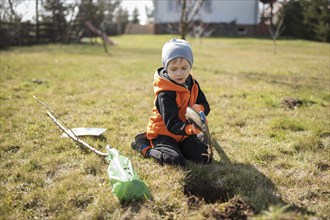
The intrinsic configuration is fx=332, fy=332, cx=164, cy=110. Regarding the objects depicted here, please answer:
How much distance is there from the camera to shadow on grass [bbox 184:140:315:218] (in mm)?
2897

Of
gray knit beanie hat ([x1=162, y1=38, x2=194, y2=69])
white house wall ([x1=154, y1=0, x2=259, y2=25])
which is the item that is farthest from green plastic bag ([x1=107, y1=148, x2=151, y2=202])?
white house wall ([x1=154, y1=0, x2=259, y2=25])

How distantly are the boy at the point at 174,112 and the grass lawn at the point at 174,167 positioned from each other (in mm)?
168

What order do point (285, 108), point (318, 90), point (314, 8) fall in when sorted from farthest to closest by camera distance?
1. point (314, 8)
2. point (318, 90)
3. point (285, 108)

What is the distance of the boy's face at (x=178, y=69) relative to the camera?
11.9 feet

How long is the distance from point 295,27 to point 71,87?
27.0 meters

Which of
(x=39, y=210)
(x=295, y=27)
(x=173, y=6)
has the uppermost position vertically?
(x=173, y=6)

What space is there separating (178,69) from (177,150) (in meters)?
0.91

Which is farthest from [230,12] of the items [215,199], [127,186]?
[127,186]

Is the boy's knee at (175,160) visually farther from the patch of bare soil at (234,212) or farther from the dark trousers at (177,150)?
the patch of bare soil at (234,212)

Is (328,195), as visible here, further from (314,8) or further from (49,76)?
(314,8)

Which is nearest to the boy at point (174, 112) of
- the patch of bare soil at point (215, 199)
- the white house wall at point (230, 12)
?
the patch of bare soil at point (215, 199)

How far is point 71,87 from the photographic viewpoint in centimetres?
813

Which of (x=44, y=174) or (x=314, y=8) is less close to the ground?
(x=314, y=8)

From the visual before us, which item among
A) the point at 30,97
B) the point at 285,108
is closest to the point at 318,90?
the point at 285,108
